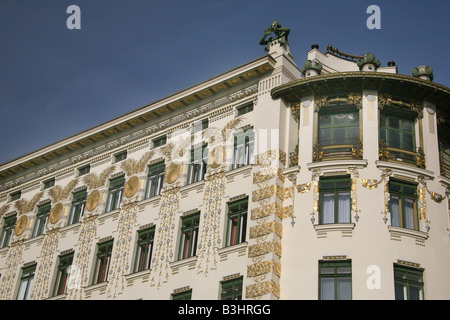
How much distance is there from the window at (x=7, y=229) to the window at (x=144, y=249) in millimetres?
10624

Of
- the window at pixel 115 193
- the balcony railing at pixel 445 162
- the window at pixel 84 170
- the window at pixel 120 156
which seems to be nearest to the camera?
the balcony railing at pixel 445 162

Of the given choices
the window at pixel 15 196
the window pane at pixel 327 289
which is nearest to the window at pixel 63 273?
the window at pixel 15 196

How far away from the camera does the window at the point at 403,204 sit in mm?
34438

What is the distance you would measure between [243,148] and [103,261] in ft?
29.5

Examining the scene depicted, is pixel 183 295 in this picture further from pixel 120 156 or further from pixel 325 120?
pixel 120 156

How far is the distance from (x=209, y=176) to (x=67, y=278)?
30.1 ft

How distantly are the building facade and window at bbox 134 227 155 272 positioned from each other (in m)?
0.08

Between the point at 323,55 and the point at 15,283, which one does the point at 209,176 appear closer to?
the point at 323,55

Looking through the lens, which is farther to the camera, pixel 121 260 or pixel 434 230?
pixel 121 260

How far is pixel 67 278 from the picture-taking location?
135ft

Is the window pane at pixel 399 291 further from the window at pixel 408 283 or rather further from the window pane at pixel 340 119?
the window pane at pixel 340 119

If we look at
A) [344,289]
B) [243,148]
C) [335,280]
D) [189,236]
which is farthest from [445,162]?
[189,236]

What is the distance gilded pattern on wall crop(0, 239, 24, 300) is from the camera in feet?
144

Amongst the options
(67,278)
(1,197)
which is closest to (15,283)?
(67,278)
